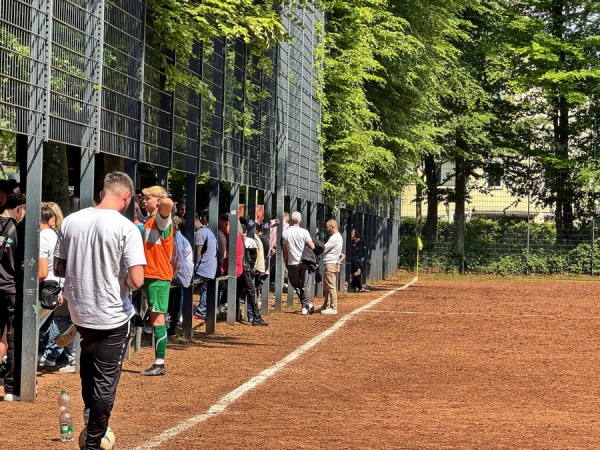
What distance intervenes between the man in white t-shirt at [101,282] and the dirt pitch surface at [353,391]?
0.90 metres

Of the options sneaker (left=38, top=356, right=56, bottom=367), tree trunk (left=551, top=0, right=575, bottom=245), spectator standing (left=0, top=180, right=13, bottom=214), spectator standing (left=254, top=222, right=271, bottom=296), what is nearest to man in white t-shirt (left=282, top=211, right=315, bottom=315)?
spectator standing (left=254, top=222, right=271, bottom=296)

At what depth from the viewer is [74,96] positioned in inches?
542

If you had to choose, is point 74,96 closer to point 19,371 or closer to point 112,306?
point 19,371

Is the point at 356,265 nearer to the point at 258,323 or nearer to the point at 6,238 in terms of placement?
the point at 258,323

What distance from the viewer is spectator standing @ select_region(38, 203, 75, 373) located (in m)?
12.8

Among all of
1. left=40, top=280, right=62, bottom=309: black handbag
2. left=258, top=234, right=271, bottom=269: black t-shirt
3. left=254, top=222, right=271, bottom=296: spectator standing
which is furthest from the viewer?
left=258, top=234, right=271, bottom=269: black t-shirt

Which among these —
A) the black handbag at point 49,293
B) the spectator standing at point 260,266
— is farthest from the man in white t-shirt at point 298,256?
the black handbag at point 49,293

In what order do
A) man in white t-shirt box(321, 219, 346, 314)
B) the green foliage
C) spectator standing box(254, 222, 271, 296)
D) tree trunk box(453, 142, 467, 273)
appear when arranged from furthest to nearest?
tree trunk box(453, 142, 467, 273) → man in white t-shirt box(321, 219, 346, 314) → spectator standing box(254, 222, 271, 296) → the green foliage

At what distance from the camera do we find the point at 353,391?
510 inches

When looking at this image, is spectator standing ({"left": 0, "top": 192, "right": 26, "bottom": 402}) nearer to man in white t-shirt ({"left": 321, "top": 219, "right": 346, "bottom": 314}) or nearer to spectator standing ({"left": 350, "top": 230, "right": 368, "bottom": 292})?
man in white t-shirt ({"left": 321, "top": 219, "right": 346, "bottom": 314})

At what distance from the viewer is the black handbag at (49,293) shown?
1230 cm

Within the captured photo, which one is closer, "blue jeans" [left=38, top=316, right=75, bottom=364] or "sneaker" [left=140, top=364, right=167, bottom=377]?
"sneaker" [left=140, top=364, right=167, bottom=377]

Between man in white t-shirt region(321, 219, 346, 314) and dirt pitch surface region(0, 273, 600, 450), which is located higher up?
man in white t-shirt region(321, 219, 346, 314)

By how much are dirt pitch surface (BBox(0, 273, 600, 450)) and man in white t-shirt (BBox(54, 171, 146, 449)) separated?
35.4 inches
